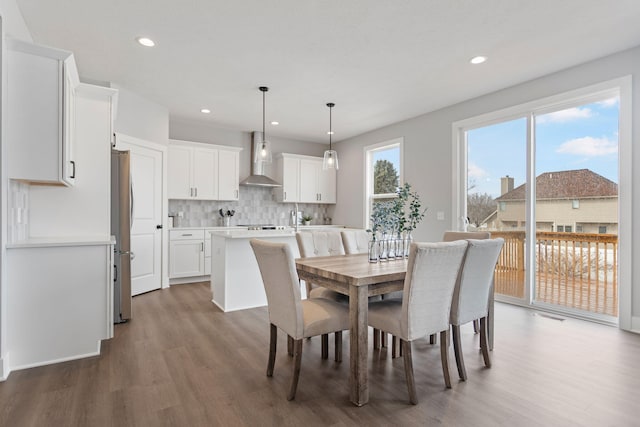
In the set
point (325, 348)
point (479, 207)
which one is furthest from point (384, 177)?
point (325, 348)

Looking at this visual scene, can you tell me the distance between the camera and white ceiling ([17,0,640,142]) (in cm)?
252

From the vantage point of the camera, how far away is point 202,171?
566cm

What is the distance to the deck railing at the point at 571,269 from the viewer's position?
350cm

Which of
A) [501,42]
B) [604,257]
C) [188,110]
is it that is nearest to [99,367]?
[188,110]

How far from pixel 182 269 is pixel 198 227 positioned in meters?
0.74

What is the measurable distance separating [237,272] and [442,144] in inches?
132

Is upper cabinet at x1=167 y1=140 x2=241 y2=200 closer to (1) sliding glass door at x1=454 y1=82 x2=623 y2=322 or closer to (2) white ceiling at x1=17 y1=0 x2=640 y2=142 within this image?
(2) white ceiling at x1=17 y1=0 x2=640 y2=142

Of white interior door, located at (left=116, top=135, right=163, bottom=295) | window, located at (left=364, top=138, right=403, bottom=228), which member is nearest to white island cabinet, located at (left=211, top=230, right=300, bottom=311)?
white interior door, located at (left=116, top=135, right=163, bottom=295)

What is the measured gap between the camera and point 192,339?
2916 millimetres

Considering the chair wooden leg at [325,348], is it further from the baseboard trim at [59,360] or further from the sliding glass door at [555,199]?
the sliding glass door at [555,199]

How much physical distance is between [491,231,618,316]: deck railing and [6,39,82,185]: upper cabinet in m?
4.66

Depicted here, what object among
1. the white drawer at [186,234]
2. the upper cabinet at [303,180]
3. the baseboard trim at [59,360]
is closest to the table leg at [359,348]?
the baseboard trim at [59,360]

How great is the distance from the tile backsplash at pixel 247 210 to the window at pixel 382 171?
51.1 inches

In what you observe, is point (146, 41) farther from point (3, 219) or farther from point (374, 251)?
point (374, 251)
